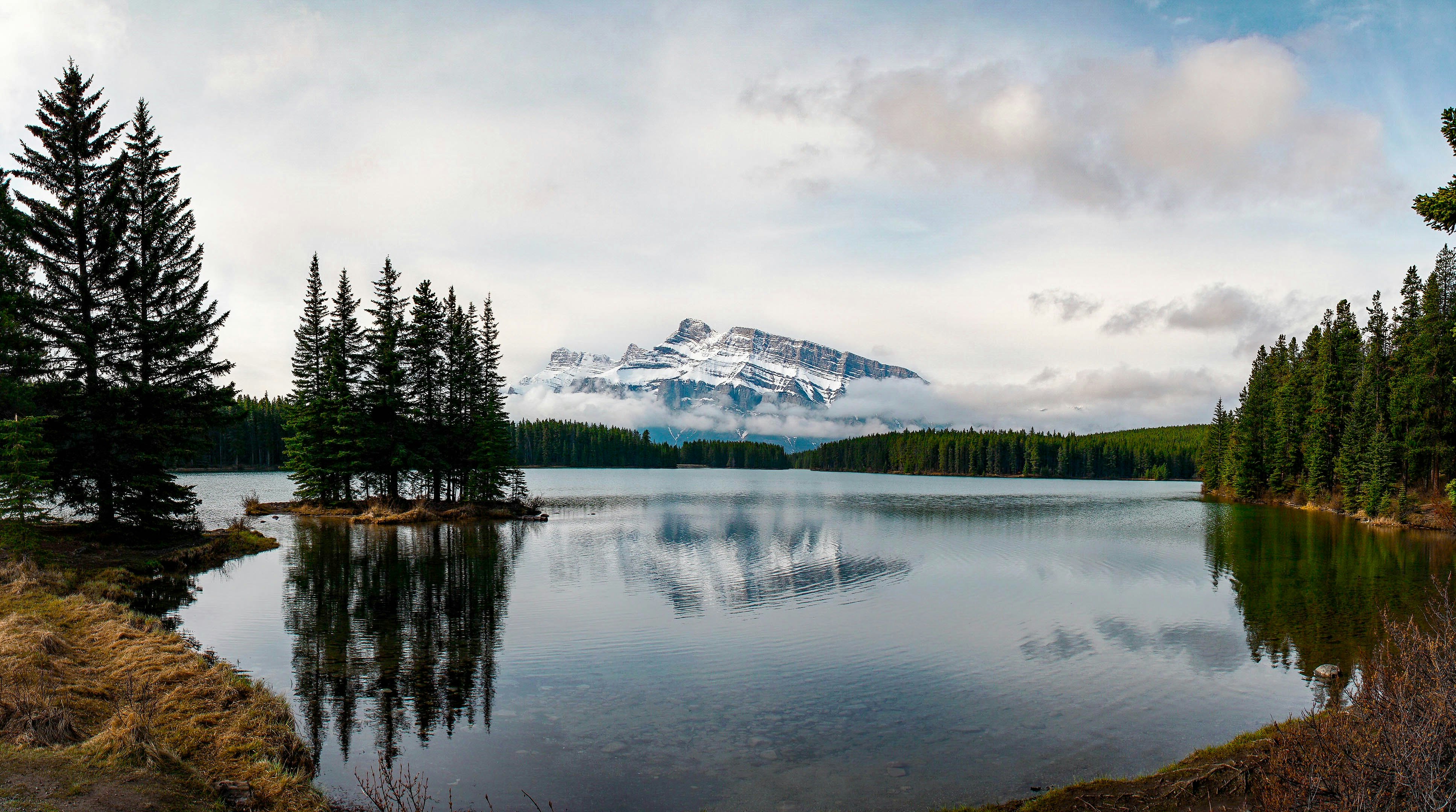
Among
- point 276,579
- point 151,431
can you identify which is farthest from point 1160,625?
point 151,431

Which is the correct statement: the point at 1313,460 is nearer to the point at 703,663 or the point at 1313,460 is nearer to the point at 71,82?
the point at 703,663

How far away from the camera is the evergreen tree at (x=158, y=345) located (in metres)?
28.8

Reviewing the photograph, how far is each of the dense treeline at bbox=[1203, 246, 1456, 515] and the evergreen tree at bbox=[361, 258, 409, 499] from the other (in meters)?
68.0

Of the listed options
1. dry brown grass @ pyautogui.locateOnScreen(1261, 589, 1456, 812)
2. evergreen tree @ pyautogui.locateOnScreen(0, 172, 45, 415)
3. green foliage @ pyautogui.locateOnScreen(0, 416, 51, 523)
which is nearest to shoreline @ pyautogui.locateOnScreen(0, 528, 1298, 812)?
dry brown grass @ pyautogui.locateOnScreen(1261, 589, 1456, 812)

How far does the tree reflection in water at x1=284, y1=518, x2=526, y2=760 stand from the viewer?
13203 mm

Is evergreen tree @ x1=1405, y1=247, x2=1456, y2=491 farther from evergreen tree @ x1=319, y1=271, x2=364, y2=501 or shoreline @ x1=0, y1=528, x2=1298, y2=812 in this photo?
evergreen tree @ x1=319, y1=271, x2=364, y2=501

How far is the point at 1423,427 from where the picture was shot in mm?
55781

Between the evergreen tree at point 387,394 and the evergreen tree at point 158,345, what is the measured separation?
19.0m

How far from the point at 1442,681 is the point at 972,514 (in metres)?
56.1

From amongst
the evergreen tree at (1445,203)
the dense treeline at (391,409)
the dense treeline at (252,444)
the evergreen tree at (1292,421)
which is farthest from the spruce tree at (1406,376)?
the dense treeline at (252,444)

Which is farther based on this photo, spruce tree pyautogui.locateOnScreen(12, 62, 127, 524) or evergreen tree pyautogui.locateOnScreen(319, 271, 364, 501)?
evergreen tree pyautogui.locateOnScreen(319, 271, 364, 501)

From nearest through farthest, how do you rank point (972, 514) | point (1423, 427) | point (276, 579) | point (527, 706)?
point (527, 706)
point (276, 579)
point (1423, 427)
point (972, 514)

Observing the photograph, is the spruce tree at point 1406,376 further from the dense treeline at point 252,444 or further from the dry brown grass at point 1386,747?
the dense treeline at point 252,444

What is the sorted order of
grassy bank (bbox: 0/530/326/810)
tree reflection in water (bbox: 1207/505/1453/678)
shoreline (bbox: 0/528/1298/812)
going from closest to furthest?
grassy bank (bbox: 0/530/326/810) < shoreline (bbox: 0/528/1298/812) < tree reflection in water (bbox: 1207/505/1453/678)
